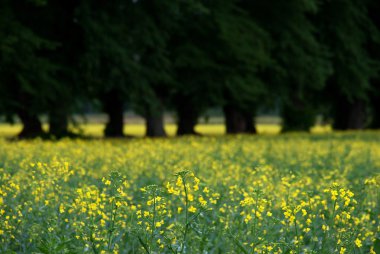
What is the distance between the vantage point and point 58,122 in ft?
82.8

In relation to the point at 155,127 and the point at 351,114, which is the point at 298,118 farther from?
the point at 155,127

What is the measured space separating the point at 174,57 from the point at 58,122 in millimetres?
4867

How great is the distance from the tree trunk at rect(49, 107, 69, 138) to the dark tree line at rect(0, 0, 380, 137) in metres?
0.04

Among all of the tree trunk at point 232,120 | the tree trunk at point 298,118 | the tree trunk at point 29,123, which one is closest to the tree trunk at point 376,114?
the tree trunk at point 298,118

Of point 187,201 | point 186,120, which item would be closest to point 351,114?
point 186,120

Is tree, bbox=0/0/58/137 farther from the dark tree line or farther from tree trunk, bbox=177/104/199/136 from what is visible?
tree trunk, bbox=177/104/199/136

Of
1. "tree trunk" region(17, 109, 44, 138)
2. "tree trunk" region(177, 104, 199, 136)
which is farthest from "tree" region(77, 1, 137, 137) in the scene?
"tree trunk" region(177, 104, 199, 136)

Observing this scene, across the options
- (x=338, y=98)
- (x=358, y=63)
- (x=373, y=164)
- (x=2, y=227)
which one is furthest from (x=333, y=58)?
(x=2, y=227)

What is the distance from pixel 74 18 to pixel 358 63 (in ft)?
48.9

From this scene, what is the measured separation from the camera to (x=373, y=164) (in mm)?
16625

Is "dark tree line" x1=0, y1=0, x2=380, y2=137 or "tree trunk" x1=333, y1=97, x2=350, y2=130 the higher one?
"dark tree line" x1=0, y1=0, x2=380, y2=137

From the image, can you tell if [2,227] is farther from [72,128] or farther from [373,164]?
[72,128]

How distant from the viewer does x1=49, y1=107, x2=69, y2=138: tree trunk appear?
2470 centimetres

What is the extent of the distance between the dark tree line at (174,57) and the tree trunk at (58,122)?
4 cm
